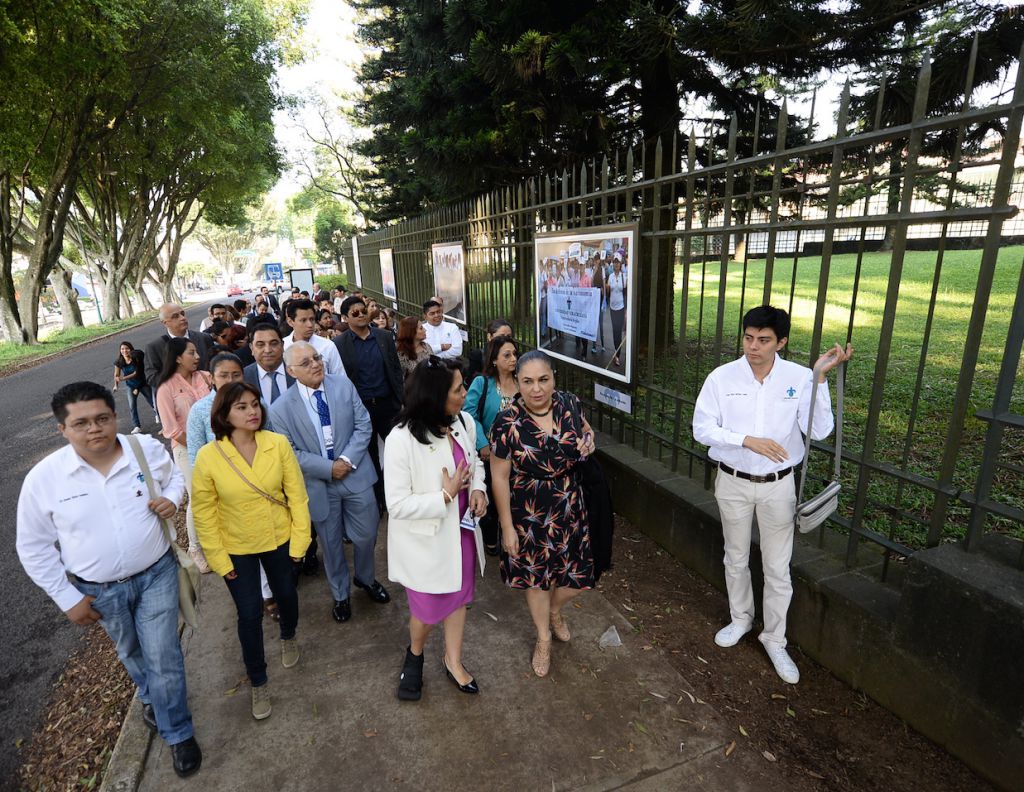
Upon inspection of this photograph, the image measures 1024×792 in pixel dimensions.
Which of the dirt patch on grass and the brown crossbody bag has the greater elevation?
the brown crossbody bag

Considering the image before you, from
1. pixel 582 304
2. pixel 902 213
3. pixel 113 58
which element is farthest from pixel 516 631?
pixel 113 58

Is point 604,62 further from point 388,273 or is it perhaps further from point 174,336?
point 388,273

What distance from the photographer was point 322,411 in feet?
11.3

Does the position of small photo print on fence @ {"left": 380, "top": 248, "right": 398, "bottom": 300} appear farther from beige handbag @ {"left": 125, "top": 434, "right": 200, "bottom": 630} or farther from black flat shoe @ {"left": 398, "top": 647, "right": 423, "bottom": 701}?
black flat shoe @ {"left": 398, "top": 647, "right": 423, "bottom": 701}

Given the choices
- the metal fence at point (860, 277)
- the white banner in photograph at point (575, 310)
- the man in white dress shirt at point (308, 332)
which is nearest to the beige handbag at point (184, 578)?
the man in white dress shirt at point (308, 332)

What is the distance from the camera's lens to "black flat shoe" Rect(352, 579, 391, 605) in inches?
148

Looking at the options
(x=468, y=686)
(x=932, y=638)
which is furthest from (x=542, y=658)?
(x=932, y=638)

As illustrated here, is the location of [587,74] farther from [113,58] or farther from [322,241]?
[322,241]

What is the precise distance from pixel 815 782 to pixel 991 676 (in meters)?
0.83

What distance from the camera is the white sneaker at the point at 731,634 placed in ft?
10.5

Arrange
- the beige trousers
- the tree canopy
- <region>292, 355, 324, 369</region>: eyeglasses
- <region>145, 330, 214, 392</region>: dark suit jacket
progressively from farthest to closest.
A: the tree canopy < <region>145, 330, 214, 392</region>: dark suit jacket < <region>292, 355, 324, 369</region>: eyeglasses < the beige trousers

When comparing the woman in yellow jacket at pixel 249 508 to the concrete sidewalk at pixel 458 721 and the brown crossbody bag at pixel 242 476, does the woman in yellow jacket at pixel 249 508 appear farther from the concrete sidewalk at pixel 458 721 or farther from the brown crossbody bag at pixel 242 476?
the concrete sidewalk at pixel 458 721

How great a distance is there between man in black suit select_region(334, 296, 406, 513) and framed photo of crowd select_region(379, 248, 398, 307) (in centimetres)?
881

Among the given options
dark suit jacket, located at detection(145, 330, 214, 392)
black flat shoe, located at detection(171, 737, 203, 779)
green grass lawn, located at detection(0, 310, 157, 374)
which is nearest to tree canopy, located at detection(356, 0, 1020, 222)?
dark suit jacket, located at detection(145, 330, 214, 392)
